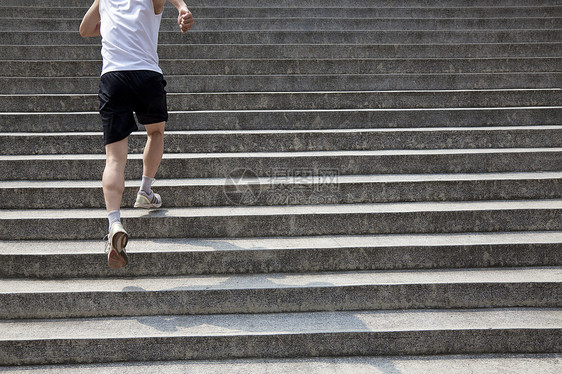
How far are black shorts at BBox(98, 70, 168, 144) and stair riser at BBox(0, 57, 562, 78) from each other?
6.51 ft

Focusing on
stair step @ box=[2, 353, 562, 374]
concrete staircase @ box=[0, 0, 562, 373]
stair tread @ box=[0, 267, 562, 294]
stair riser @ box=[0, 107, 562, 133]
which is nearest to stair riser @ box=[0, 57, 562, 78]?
concrete staircase @ box=[0, 0, 562, 373]

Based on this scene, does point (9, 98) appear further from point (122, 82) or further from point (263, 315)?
point (263, 315)

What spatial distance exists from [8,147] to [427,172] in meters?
3.58

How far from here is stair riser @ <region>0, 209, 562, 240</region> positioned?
3463mm

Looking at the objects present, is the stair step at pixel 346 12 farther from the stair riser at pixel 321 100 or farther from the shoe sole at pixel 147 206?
the shoe sole at pixel 147 206

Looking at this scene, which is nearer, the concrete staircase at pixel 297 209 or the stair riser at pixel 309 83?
the concrete staircase at pixel 297 209

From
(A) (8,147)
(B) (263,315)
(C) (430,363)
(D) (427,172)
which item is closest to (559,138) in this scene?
(D) (427,172)

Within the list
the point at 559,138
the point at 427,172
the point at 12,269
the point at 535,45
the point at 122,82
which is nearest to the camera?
the point at 122,82

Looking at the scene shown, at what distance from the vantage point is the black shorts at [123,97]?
115 inches

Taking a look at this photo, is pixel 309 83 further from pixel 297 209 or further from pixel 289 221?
pixel 289 221

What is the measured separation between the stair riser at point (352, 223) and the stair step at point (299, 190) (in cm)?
24

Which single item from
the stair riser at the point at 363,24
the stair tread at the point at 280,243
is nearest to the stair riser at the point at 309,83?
the stair riser at the point at 363,24

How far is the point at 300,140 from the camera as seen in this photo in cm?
416

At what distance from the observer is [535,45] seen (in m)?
5.50
